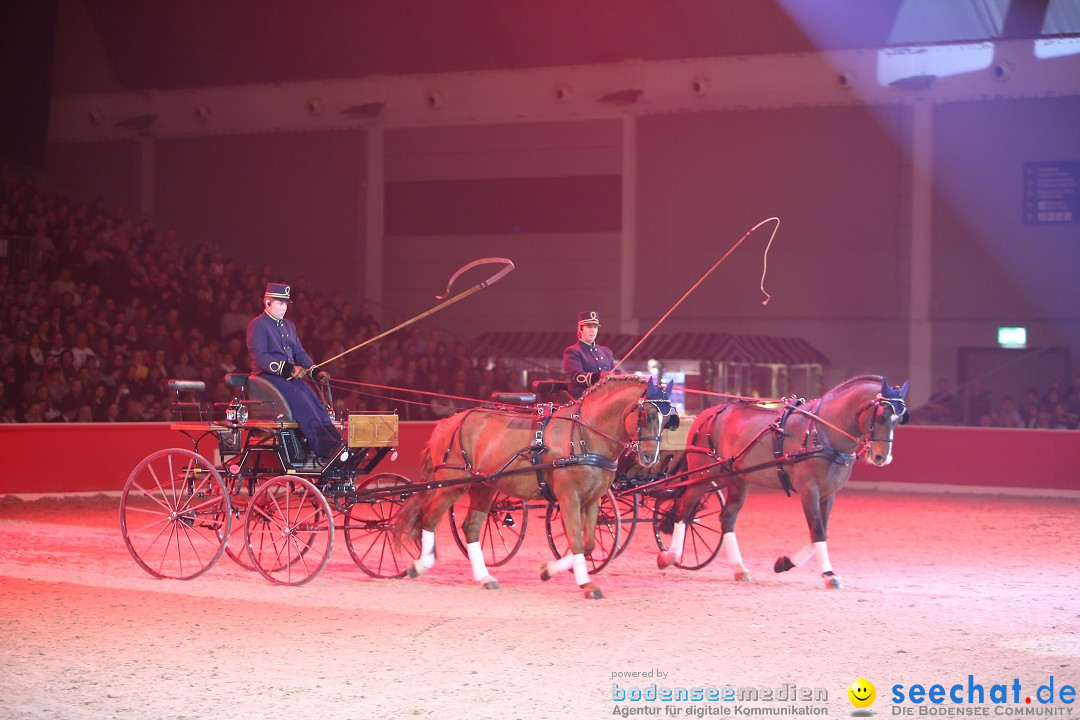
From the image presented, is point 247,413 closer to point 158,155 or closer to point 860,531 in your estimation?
point 860,531

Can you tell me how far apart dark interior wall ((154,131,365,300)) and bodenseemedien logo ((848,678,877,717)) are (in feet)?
74.5

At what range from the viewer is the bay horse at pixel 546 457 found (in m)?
9.36

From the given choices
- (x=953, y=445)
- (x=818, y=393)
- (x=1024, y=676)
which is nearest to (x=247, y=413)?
(x=1024, y=676)

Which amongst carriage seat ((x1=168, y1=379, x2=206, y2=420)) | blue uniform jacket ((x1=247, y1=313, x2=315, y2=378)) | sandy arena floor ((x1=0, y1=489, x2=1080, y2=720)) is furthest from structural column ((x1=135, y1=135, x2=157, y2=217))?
blue uniform jacket ((x1=247, y1=313, x2=315, y2=378))

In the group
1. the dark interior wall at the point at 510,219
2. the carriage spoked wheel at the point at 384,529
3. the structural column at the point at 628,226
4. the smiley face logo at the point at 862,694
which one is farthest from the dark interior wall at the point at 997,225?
the smiley face logo at the point at 862,694

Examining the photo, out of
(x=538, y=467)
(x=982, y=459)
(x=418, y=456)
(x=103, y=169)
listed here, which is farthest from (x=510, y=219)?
(x=538, y=467)

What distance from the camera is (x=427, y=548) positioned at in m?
10.2

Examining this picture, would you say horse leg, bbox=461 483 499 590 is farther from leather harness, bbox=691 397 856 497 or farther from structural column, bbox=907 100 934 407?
structural column, bbox=907 100 934 407

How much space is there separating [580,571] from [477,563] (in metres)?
0.94

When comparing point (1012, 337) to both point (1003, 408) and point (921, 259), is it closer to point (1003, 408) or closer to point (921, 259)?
point (921, 259)

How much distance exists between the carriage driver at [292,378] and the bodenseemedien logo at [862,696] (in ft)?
15.6

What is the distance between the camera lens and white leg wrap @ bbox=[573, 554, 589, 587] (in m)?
9.31

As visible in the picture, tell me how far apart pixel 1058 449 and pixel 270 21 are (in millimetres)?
18504

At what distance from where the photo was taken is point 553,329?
88.7ft
